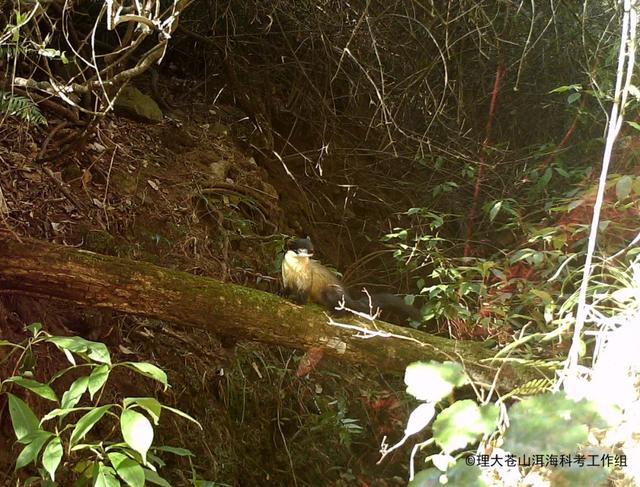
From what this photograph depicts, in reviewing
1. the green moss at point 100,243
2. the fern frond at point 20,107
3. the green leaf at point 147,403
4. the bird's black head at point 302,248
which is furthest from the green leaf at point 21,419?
the bird's black head at point 302,248

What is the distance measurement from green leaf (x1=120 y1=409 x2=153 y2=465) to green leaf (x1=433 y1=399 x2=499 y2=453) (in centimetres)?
68

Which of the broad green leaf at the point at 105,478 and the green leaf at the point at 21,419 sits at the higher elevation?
the green leaf at the point at 21,419

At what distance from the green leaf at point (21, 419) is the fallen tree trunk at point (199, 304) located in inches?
30.3

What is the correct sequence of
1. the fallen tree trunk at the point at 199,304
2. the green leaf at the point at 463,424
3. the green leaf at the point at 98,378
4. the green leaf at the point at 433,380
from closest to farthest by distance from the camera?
the green leaf at the point at 463,424, the green leaf at the point at 433,380, the green leaf at the point at 98,378, the fallen tree trunk at the point at 199,304

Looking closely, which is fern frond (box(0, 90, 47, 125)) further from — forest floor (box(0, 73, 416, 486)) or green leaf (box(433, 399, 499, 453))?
green leaf (box(433, 399, 499, 453))

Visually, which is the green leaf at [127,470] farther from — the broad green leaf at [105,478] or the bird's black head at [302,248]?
the bird's black head at [302,248]

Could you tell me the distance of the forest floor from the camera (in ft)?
10.2

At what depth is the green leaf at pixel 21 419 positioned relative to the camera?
163cm

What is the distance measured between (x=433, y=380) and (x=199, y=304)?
4.28 ft

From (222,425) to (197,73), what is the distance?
3.46 metres

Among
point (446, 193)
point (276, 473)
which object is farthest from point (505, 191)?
point (276, 473)

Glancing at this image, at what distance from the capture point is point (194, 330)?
145 inches

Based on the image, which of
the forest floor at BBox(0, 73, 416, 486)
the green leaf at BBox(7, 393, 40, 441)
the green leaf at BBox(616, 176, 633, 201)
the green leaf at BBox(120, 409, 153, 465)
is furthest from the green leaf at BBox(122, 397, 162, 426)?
the green leaf at BBox(616, 176, 633, 201)

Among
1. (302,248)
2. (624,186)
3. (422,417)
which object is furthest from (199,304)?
(624,186)
